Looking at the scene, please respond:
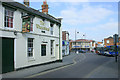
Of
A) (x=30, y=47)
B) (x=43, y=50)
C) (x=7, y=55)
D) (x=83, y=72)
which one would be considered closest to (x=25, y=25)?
(x=30, y=47)

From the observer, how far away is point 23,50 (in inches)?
465

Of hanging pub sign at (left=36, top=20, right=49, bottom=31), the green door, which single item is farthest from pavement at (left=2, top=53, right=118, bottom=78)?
hanging pub sign at (left=36, top=20, right=49, bottom=31)

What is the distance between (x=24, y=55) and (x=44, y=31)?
4.48 meters

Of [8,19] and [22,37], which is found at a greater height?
[8,19]

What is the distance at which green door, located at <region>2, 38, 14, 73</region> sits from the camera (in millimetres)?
9952

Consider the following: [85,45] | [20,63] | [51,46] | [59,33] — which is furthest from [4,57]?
[85,45]

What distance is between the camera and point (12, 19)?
10984mm

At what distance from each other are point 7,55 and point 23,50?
1800mm

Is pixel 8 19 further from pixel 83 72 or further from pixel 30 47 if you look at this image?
Result: pixel 83 72

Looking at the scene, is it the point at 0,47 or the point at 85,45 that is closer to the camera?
the point at 0,47

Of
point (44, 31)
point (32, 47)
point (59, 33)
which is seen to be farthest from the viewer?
point (59, 33)

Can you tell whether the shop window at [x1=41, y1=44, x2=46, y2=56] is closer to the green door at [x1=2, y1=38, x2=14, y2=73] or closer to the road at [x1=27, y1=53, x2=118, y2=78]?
the road at [x1=27, y1=53, x2=118, y2=78]

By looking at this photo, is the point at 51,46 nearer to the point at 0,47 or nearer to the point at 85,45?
the point at 0,47

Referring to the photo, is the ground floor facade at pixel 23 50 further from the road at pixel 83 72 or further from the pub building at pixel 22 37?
the road at pixel 83 72
